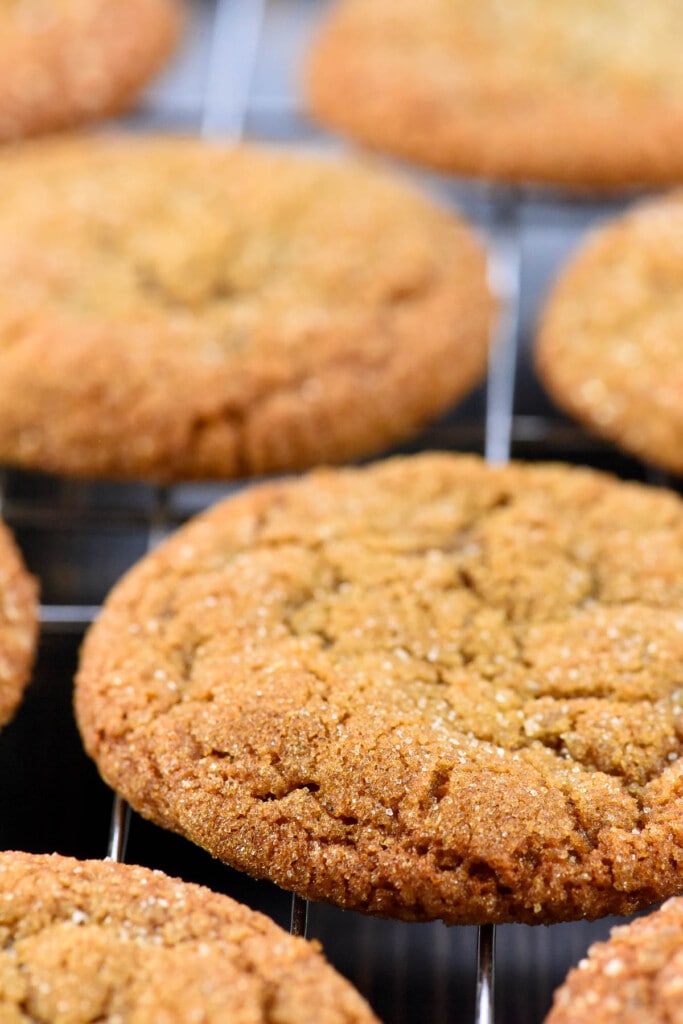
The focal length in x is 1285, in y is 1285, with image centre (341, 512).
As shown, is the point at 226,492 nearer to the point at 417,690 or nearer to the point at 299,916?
the point at 417,690

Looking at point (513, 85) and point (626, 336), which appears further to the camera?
point (513, 85)

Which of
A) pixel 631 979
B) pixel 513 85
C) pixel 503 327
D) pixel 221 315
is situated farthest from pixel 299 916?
pixel 513 85

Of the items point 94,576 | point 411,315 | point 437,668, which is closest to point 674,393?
point 411,315

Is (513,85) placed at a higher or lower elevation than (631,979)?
higher

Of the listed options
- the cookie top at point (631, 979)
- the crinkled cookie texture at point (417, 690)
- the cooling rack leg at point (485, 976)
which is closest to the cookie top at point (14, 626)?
the crinkled cookie texture at point (417, 690)

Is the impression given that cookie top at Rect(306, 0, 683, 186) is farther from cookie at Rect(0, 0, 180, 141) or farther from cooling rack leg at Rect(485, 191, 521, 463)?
cookie at Rect(0, 0, 180, 141)

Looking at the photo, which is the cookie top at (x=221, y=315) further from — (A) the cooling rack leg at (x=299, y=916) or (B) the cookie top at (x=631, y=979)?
(B) the cookie top at (x=631, y=979)
